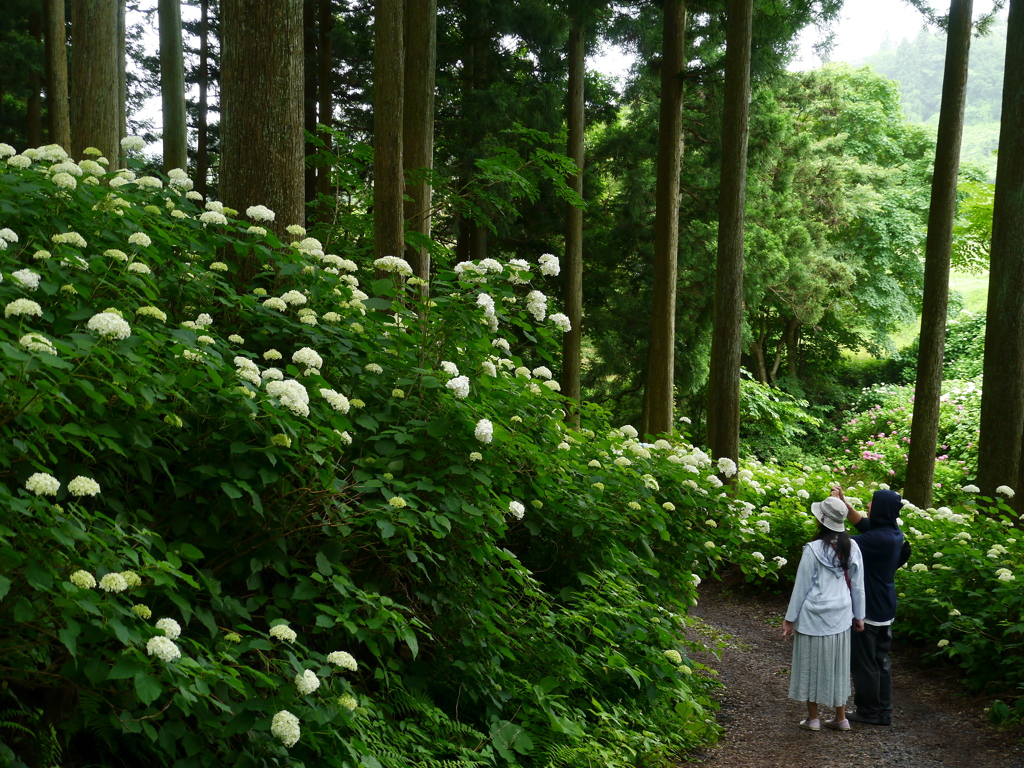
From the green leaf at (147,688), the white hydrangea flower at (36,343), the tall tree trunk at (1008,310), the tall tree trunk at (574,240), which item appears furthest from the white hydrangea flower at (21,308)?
the tall tree trunk at (574,240)

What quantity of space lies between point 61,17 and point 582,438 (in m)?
13.7

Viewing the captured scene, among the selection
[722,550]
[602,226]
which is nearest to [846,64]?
[602,226]

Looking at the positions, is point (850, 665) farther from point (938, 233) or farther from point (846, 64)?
point (846, 64)

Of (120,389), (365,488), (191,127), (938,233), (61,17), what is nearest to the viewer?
(120,389)

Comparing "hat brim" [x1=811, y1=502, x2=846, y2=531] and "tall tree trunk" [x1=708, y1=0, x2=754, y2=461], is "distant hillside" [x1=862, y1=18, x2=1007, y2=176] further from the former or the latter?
"hat brim" [x1=811, y1=502, x2=846, y2=531]

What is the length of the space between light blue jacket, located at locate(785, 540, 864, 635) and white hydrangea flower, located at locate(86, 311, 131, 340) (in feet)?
16.8

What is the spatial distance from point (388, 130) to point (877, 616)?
6.37m

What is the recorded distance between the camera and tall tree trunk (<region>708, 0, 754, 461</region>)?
1030 cm

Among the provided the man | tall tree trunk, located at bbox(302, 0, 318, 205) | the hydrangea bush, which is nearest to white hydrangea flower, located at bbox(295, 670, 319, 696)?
the hydrangea bush

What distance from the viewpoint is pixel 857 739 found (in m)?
5.62

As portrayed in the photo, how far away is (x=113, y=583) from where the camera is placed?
7.21ft

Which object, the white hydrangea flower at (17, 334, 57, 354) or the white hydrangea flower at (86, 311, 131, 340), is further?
the white hydrangea flower at (86, 311, 131, 340)

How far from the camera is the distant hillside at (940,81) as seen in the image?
194 ft

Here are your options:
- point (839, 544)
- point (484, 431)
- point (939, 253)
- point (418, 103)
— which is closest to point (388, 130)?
point (418, 103)
